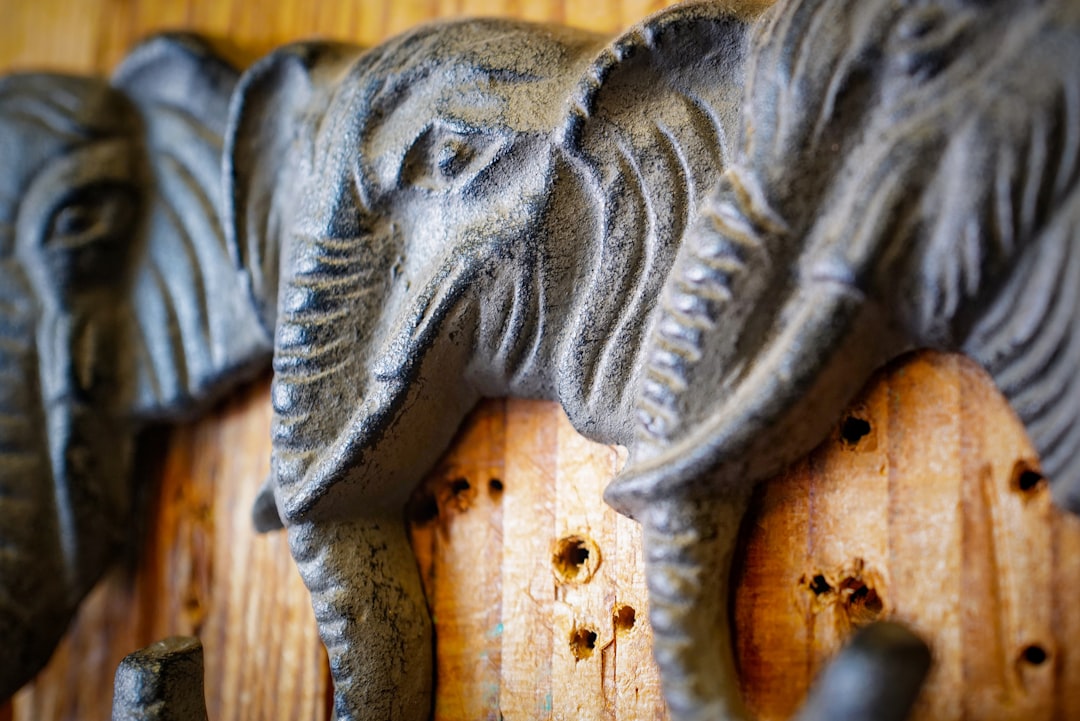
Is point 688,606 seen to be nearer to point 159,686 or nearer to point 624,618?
point 624,618

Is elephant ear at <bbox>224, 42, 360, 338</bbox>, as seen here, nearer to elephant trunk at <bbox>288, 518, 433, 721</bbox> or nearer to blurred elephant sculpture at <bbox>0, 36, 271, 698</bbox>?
blurred elephant sculpture at <bbox>0, 36, 271, 698</bbox>

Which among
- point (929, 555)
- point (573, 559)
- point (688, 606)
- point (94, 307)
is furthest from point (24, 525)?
point (929, 555)

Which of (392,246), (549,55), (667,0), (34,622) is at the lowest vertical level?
(34,622)

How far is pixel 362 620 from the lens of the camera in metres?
0.66

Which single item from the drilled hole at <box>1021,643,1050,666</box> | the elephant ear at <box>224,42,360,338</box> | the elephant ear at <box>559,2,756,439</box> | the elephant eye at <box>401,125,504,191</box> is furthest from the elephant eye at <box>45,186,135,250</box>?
the drilled hole at <box>1021,643,1050,666</box>

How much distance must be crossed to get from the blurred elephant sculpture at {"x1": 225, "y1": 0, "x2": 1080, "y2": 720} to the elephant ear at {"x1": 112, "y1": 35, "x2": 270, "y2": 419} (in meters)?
0.09

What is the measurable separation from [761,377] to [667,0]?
0.42 meters

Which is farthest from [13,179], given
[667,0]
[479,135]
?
[667,0]

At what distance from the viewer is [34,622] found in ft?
2.68

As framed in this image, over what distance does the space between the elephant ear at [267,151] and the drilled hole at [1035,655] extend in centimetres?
63

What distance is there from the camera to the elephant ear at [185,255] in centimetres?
85

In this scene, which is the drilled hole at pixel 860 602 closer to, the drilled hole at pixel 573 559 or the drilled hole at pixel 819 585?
the drilled hole at pixel 819 585

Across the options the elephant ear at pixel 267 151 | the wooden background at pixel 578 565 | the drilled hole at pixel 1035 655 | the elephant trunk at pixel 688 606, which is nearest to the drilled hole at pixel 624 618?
the wooden background at pixel 578 565

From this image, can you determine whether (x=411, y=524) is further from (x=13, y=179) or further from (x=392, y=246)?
(x=13, y=179)
